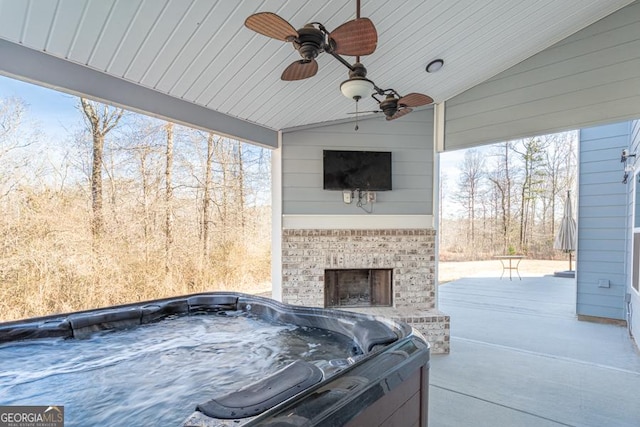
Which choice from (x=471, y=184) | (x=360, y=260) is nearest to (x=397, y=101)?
(x=360, y=260)

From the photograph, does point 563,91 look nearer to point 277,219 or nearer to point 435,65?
point 435,65

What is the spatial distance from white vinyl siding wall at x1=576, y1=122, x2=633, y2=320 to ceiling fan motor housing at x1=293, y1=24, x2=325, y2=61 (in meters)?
4.87

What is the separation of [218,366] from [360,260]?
2.79m

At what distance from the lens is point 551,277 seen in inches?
319

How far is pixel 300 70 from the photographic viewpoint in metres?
2.46

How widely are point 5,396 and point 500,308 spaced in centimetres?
612

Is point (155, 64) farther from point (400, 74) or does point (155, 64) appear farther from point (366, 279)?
point (366, 279)

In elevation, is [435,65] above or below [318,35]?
above

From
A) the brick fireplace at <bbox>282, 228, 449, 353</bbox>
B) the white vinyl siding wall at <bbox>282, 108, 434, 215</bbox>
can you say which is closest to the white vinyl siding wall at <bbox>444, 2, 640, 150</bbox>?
the white vinyl siding wall at <bbox>282, 108, 434, 215</bbox>

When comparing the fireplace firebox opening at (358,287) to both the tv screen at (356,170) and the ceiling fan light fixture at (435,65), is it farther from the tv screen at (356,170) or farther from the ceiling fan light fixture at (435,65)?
the ceiling fan light fixture at (435,65)

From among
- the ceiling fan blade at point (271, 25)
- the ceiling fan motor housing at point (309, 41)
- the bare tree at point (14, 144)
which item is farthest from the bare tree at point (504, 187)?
the bare tree at point (14, 144)

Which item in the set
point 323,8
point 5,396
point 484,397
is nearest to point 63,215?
point 5,396

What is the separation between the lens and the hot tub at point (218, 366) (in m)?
1.12

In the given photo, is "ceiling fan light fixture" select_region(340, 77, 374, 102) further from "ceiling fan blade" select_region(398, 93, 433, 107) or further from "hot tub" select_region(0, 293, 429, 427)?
"hot tub" select_region(0, 293, 429, 427)
